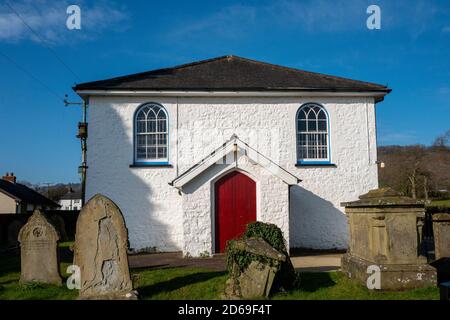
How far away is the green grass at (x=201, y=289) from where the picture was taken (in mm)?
6906

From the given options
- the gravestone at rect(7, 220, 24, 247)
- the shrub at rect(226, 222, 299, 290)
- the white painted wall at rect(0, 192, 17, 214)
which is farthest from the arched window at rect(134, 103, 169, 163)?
the white painted wall at rect(0, 192, 17, 214)

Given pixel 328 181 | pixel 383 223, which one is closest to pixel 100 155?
pixel 328 181

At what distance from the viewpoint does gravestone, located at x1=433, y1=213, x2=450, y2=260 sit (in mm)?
9547

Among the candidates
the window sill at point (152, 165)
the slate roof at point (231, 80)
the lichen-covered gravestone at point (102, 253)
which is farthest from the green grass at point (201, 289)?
the slate roof at point (231, 80)

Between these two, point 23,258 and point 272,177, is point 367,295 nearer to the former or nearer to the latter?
point 272,177

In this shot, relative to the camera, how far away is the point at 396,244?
7.42 metres

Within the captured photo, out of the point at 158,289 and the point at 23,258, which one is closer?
the point at 158,289

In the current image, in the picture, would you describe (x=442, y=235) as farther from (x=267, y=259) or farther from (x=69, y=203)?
(x=69, y=203)

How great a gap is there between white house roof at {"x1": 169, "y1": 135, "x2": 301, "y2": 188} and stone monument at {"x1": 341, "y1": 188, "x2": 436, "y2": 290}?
15.3 feet

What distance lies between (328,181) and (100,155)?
8745 millimetres

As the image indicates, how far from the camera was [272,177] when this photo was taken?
12508 mm

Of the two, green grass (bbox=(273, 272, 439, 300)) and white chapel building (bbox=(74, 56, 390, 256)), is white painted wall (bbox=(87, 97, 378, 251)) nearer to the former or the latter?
white chapel building (bbox=(74, 56, 390, 256))

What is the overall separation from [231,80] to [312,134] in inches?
153

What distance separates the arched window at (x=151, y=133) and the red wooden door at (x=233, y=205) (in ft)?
9.76
